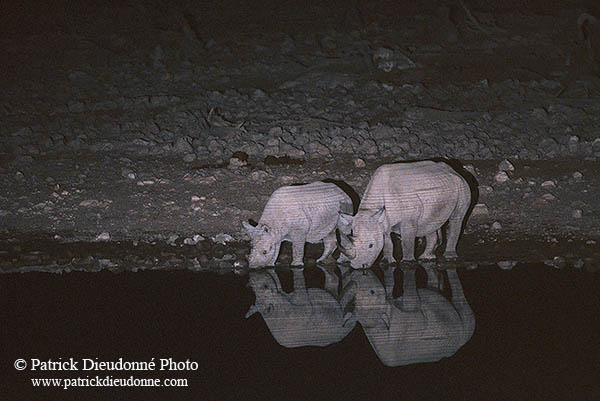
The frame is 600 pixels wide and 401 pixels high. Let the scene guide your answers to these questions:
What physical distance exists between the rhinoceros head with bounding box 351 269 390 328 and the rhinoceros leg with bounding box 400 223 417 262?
0.46 meters

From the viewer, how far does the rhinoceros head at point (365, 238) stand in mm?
8516

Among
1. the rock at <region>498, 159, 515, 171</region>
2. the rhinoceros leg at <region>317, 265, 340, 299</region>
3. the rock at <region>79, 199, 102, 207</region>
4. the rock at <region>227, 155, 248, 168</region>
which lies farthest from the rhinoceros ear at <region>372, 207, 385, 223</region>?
the rock at <region>79, 199, 102, 207</region>

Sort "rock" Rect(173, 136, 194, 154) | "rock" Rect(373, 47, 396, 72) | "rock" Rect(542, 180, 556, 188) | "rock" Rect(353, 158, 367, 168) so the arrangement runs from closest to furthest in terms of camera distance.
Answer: "rock" Rect(542, 180, 556, 188) → "rock" Rect(353, 158, 367, 168) → "rock" Rect(173, 136, 194, 154) → "rock" Rect(373, 47, 396, 72)

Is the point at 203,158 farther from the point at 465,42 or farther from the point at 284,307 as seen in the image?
the point at 465,42

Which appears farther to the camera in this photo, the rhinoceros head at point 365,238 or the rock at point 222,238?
the rock at point 222,238

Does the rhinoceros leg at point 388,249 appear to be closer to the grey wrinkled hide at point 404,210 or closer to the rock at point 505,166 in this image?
the grey wrinkled hide at point 404,210

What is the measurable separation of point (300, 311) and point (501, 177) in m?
4.31

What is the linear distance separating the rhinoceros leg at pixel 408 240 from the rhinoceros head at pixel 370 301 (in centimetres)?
46

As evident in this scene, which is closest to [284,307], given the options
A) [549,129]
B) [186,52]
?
[549,129]

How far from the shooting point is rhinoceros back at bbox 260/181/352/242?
8812mm

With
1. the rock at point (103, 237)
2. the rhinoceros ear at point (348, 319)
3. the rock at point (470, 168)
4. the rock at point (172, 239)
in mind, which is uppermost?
the rock at point (470, 168)

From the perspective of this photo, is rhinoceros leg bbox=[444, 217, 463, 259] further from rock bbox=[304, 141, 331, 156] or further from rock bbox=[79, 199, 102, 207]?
rock bbox=[79, 199, 102, 207]

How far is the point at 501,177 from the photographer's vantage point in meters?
11.1

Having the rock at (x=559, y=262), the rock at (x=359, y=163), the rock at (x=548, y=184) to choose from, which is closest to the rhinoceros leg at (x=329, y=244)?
the rock at (x=559, y=262)
